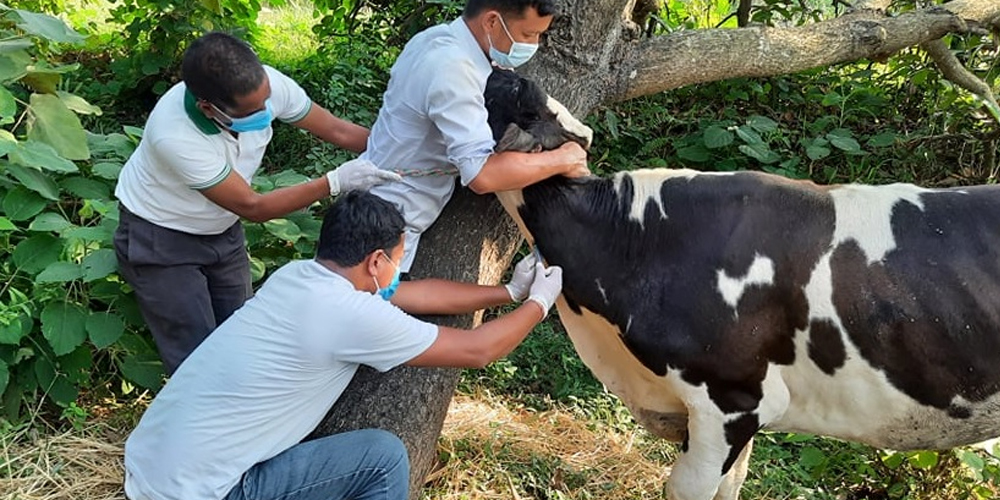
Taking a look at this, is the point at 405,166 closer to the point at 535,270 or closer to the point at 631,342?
the point at 535,270

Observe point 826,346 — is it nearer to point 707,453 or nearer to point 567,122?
point 707,453

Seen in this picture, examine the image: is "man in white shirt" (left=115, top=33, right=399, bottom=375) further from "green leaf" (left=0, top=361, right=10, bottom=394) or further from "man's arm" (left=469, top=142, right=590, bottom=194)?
"green leaf" (left=0, top=361, right=10, bottom=394)

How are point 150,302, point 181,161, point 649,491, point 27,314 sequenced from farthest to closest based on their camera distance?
1. point 649,491
2. point 27,314
3. point 150,302
4. point 181,161

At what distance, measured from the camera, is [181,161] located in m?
3.08

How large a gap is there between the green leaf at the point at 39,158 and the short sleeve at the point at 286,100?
0.96m

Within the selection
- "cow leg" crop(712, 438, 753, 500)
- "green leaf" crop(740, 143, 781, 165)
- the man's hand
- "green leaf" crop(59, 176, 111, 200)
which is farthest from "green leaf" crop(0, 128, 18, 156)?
"green leaf" crop(740, 143, 781, 165)

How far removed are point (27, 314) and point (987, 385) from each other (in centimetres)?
360

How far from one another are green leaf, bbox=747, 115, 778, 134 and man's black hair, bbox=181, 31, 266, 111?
3865 millimetres

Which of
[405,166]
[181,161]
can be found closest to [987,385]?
[405,166]

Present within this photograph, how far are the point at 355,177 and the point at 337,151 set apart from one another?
2.50 m

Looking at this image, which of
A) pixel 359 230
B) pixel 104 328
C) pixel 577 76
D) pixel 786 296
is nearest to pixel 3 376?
pixel 104 328

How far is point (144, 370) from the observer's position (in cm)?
378

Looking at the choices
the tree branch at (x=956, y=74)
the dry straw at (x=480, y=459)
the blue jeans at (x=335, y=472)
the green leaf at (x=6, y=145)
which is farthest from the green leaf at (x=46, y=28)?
the tree branch at (x=956, y=74)

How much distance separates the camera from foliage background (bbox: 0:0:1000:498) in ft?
12.4
